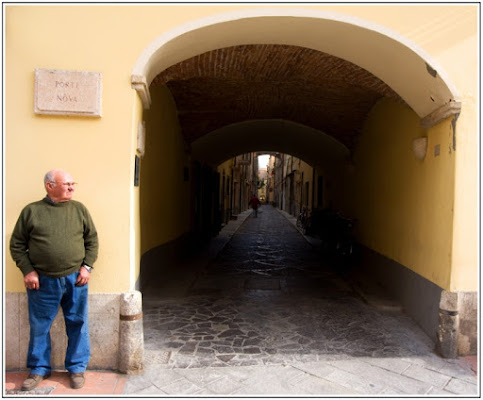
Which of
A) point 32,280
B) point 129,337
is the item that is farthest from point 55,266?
point 129,337

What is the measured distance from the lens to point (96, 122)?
3104mm

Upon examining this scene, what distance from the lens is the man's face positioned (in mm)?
2789

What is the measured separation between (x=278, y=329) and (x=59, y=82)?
3482 millimetres

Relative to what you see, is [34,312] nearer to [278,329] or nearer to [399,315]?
[278,329]

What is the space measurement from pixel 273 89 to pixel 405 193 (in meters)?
3.12

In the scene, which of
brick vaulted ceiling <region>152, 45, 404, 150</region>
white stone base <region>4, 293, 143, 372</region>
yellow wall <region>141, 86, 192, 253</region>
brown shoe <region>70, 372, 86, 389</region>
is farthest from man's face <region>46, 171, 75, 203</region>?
yellow wall <region>141, 86, 192, 253</region>

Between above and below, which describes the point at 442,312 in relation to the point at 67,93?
below

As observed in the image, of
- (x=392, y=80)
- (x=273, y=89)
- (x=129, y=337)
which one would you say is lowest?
(x=129, y=337)

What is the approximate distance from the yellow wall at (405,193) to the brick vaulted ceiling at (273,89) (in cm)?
54

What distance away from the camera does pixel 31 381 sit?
2.84m

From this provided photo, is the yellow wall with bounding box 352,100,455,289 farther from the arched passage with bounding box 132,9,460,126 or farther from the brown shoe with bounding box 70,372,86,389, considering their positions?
the brown shoe with bounding box 70,372,86,389

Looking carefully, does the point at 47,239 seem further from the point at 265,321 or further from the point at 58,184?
the point at 265,321

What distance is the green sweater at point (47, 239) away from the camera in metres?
2.73

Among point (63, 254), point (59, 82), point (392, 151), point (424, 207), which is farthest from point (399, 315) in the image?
point (59, 82)
